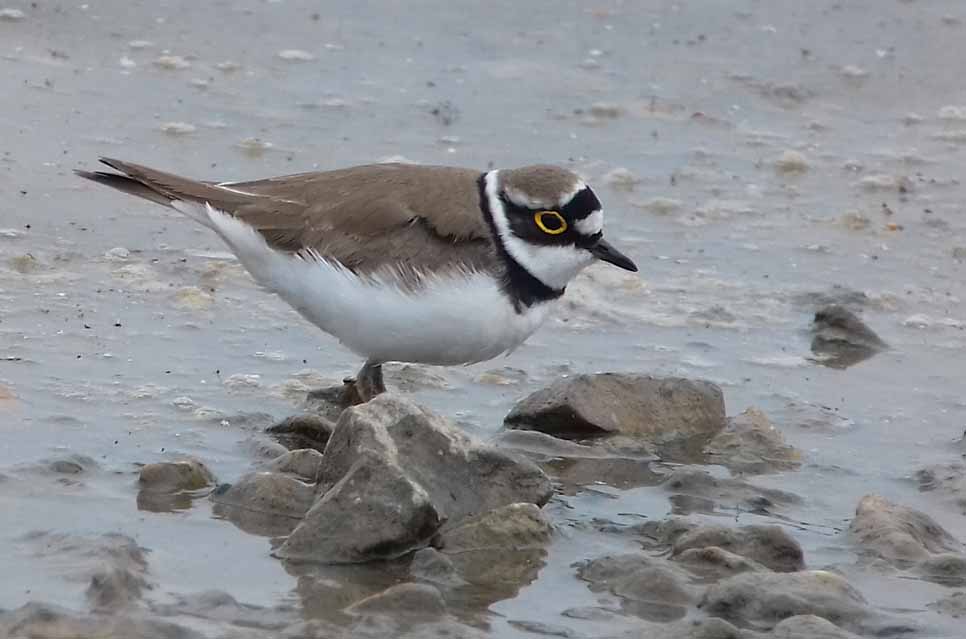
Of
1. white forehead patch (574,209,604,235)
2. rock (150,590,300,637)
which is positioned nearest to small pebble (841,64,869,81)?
white forehead patch (574,209,604,235)

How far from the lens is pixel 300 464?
5109mm

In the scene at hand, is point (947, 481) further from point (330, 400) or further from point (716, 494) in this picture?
point (330, 400)

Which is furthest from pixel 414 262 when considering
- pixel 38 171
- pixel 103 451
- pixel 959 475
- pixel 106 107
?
pixel 106 107

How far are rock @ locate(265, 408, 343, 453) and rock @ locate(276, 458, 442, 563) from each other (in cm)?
88

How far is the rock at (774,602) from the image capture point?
433cm

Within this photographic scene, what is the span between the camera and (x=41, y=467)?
4945 mm

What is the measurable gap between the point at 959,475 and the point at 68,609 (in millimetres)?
2928

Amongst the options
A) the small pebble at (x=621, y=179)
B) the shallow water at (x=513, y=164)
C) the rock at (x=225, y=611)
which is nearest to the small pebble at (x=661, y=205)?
the shallow water at (x=513, y=164)

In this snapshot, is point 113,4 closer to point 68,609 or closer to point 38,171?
point 38,171

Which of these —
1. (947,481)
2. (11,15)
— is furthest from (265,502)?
(11,15)

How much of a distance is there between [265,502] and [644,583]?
1104 millimetres

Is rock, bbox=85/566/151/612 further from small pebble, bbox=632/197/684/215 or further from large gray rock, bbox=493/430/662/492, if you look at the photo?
small pebble, bbox=632/197/684/215

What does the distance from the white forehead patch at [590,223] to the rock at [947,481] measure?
1.33 m

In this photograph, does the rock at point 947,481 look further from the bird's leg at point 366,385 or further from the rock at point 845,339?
the bird's leg at point 366,385
